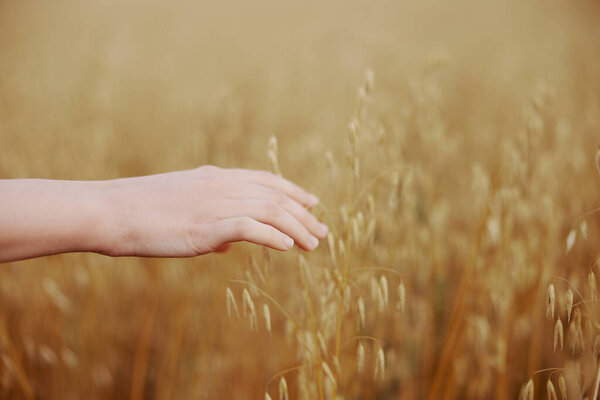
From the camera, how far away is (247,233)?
2.49 feet

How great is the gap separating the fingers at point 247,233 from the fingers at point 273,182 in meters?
0.18

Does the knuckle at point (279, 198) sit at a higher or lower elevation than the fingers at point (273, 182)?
lower

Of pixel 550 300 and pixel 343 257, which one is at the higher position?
pixel 343 257

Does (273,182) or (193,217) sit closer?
(193,217)

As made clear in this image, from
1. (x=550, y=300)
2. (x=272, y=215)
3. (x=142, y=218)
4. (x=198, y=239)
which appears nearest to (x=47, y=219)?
(x=142, y=218)

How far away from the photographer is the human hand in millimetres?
782

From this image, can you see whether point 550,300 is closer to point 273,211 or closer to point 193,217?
point 273,211

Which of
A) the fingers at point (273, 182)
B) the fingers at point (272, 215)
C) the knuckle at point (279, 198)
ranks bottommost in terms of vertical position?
the fingers at point (272, 215)

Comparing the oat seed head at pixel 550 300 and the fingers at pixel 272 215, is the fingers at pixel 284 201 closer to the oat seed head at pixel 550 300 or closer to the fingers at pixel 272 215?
the fingers at pixel 272 215

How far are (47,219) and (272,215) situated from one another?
390 millimetres

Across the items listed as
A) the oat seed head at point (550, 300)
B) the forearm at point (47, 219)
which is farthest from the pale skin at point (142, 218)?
the oat seed head at point (550, 300)

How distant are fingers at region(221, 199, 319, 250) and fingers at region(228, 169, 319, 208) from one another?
12cm

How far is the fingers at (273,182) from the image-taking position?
3.12 ft

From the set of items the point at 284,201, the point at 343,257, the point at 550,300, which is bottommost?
the point at 550,300
